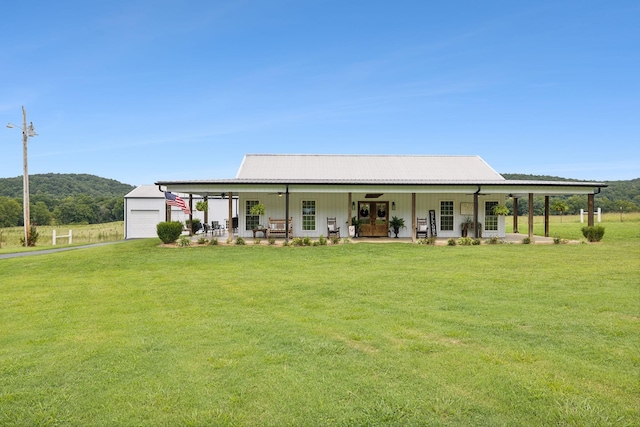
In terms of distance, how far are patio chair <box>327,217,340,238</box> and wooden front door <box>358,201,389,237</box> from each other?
1.28 metres

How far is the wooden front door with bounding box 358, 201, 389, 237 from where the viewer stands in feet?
60.3

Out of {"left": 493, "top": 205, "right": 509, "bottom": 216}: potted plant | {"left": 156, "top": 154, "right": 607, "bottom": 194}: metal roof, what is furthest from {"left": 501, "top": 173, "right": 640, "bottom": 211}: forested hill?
{"left": 493, "top": 205, "right": 509, "bottom": 216}: potted plant

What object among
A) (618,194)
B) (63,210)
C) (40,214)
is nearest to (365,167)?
(40,214)

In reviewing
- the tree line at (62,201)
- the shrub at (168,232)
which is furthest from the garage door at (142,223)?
the tree line at (62,201)

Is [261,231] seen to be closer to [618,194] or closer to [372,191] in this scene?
[372,191]

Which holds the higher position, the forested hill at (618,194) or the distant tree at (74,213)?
the forested hill at (618,194)

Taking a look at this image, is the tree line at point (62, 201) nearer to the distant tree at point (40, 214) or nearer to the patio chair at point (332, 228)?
the distant tree at point (40, 214)

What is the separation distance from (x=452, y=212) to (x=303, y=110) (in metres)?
16.8

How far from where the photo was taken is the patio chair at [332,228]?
56.8 ft

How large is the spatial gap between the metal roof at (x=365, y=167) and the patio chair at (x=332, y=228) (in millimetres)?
2347

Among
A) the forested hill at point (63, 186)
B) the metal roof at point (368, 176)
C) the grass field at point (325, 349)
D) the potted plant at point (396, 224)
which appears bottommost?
the grass field at point (325, 349)

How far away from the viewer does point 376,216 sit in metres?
18.6

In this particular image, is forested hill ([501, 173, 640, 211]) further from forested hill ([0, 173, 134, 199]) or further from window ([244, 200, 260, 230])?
forested hill ([0, 173, 134, 199])

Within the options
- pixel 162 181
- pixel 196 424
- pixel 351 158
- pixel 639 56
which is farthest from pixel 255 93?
pixel 196 424
